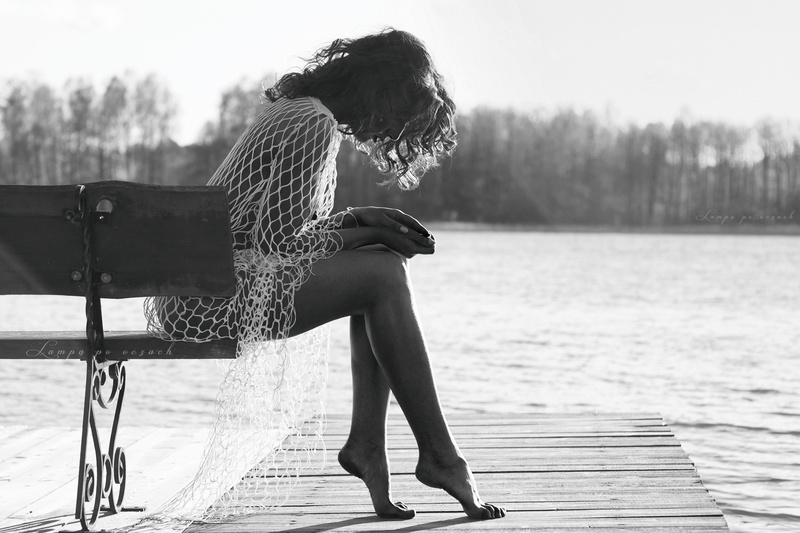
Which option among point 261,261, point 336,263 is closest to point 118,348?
point 261,261

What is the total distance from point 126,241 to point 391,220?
0.69 m

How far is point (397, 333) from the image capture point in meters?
2.58

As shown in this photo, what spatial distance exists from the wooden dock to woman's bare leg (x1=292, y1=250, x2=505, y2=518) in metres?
0.14

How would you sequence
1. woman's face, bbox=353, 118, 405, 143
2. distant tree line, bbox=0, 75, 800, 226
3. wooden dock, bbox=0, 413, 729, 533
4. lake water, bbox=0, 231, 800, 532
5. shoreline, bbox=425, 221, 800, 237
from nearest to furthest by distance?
wooden dock, bbox=0, 413, 729, 533
woman's face, bbox=353, 118, 405, 143
lake water, bbox=0, 231, 800, 532
distant tree line, bbox=0, 75, 800, 226
shoreline, bbox=425, 221, 800, 237

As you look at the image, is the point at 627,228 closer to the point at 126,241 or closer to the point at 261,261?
the point at 261,261

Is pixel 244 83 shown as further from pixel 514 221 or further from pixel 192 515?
pixel 192 515

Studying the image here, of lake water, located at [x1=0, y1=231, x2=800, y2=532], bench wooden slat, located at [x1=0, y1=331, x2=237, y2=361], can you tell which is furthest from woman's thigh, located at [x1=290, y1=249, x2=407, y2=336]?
lake water, located at [x1=0, y1=231, x2=800, y2=532]

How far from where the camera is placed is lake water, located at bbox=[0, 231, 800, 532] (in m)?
5.60

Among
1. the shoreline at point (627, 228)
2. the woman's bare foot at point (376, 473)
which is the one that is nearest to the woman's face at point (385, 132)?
the woman's bare foot at point (376, 473)

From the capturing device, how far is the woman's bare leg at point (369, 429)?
2.74m

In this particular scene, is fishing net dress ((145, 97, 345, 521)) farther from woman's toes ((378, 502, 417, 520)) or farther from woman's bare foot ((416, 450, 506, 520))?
woman's bare foot ((416, 450, 506, 520))

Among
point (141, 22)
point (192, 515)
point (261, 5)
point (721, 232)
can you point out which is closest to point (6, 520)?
point (192, 515)

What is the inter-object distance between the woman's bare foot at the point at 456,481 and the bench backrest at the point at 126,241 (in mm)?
693

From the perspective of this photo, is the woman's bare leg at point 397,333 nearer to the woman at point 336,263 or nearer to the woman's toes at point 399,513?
the woman at point 336,263
